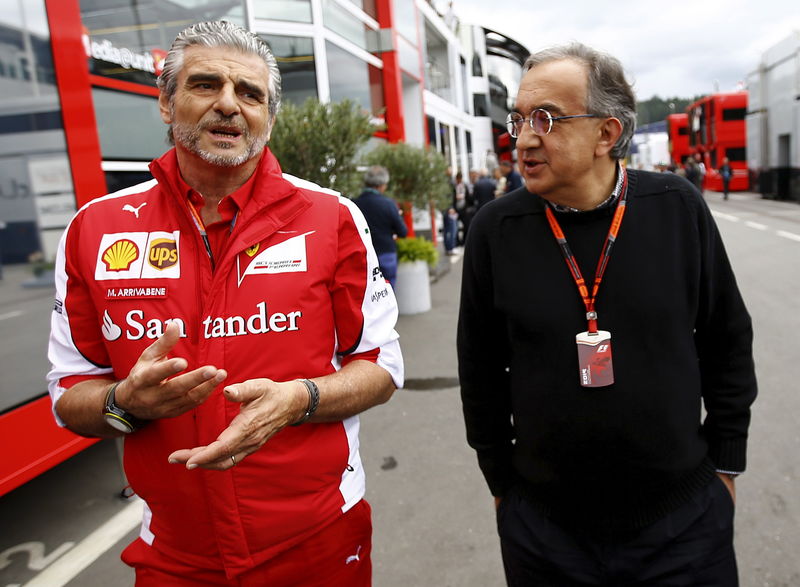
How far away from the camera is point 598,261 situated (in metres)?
1.83

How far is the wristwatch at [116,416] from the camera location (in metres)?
1.65

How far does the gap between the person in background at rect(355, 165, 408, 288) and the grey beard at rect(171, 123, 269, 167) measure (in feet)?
20.4

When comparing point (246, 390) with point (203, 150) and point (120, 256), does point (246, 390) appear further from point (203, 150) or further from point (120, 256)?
point (203, 150)

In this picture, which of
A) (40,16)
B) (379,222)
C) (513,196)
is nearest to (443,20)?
Result: (379,222)

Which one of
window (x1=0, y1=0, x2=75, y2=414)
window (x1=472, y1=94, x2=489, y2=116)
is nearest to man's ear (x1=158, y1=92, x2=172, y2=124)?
window (x1=0, y1=0, x2=75, y2=414)

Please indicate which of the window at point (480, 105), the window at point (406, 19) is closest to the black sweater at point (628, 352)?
the window at point (406, 19)

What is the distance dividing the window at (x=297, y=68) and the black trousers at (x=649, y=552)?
11912 mm

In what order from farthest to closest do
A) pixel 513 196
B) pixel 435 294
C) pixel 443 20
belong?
pixel 443 20 → pixel 435 294 → pixel 513 196

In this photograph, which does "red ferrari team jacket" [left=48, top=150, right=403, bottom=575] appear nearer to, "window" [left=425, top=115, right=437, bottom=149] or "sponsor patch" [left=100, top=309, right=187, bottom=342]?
"sponsor patch" [left=100, top=309, right=187, bottom=342]

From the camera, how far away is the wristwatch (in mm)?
1650

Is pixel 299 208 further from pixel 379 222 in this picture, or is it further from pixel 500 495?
pixel 379 222

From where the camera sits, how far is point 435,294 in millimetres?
11406

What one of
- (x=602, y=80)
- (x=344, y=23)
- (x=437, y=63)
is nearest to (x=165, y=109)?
(x=602, y=80)

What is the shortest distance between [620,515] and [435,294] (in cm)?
958
